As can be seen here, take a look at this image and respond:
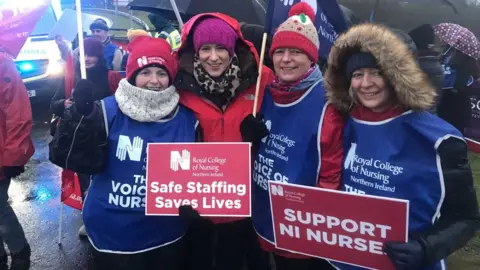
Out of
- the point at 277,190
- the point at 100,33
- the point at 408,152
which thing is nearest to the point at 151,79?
the point at 277,190

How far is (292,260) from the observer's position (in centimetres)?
264

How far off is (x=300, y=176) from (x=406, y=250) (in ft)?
2.36

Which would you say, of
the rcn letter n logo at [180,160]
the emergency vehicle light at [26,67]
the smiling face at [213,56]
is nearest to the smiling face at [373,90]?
the smiling face at [213,56]

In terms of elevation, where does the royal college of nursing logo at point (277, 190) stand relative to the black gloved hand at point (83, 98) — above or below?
below

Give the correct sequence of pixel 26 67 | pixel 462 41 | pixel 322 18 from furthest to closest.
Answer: pixel 26 67, pixel 462 41, pixel 322 18

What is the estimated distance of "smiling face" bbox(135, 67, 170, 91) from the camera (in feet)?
8.58

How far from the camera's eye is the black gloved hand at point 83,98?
8.03ft

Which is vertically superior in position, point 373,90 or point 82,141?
point 373,90

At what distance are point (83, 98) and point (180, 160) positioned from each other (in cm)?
63

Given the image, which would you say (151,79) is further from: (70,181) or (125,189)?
(70,181)

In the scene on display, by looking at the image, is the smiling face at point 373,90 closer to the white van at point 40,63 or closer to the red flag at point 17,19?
the red flag at point 17,19

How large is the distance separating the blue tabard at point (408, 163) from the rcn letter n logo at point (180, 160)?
91 cm

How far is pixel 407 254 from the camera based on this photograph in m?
1.92

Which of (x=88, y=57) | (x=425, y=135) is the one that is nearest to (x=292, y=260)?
(x=425, y=135)
